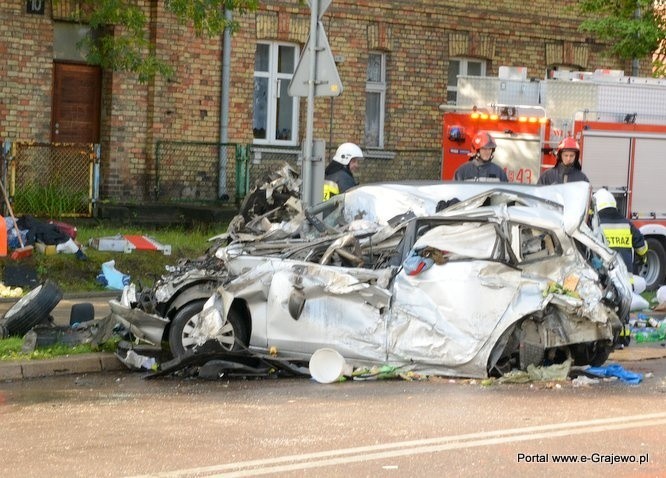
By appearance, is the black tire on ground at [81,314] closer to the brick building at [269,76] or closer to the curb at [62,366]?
the curb at [62,366]

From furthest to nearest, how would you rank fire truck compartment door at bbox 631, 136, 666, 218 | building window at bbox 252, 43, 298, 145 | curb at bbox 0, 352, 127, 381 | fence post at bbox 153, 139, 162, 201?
building window at bbox 252, 43, 298, 145 → fence post at bbox 153, 139, 162, 201 → fire truck compartment door at bbox 631, 136, 666, 218 → curb at bbox 0, 352, 127, 381

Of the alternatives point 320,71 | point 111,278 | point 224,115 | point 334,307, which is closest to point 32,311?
point 334,307

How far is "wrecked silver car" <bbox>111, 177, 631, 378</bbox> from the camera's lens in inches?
424

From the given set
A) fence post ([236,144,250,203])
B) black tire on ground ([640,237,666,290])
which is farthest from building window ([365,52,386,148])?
black tire on ground ([640,237,666,290])

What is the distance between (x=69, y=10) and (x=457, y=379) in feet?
42.8

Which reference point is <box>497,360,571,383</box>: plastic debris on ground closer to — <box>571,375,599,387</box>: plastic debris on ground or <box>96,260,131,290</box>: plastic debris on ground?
<box>571,375,599,387</box>: plastic debris on ground

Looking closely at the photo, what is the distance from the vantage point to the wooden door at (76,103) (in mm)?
22609

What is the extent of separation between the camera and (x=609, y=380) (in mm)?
11094

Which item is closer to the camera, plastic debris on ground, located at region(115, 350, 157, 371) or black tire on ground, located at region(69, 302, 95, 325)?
plastic debris on ground, located at region(115, 350, 157, 371)

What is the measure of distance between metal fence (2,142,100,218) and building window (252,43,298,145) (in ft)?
14.6

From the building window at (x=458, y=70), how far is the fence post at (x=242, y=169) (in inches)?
192

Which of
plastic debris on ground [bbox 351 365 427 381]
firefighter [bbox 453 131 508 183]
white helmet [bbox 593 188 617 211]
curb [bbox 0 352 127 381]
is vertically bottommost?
curb [bbox 0 352 127 381]

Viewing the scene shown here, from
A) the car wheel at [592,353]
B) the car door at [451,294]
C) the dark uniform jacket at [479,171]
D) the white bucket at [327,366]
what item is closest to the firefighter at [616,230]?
the dark uniform jacket at [479,171]

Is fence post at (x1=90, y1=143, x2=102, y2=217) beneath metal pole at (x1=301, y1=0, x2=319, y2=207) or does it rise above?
beneath
